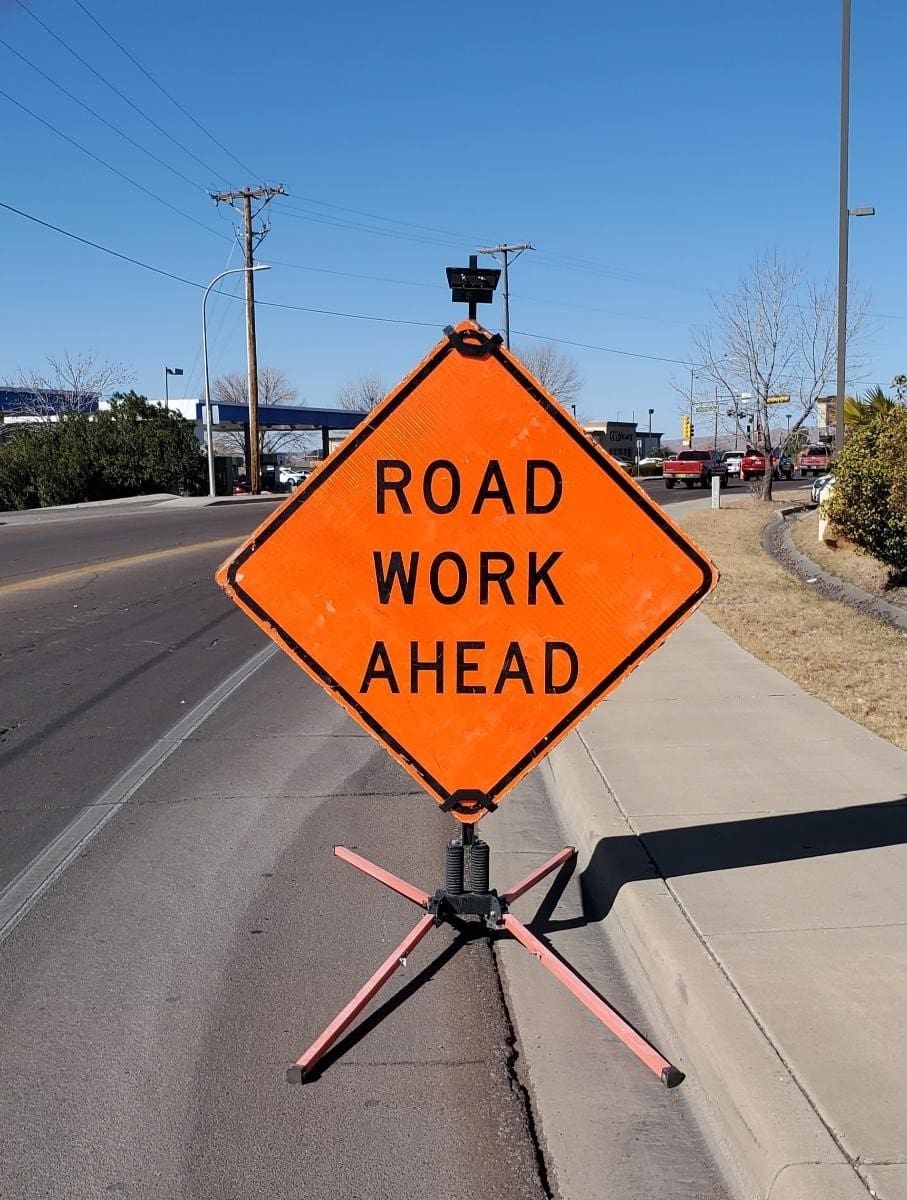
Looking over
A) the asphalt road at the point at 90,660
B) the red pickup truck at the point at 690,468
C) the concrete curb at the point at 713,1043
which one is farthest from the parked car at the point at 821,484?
the red pickup truck at the point at 690,468

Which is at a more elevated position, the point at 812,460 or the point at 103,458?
the point at 103,458

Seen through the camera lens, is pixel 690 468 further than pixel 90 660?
Yes

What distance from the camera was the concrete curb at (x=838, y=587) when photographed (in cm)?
1245

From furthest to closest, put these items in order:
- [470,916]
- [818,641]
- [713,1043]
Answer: [818,641]
[470,916]
[713,1043]

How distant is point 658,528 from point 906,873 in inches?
70.9

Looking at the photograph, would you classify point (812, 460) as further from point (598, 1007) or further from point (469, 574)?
point (598, 1007)

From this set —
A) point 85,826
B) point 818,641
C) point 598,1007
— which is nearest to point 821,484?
point 818,641

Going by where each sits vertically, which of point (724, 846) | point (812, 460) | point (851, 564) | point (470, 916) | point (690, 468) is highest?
point (812, 460)

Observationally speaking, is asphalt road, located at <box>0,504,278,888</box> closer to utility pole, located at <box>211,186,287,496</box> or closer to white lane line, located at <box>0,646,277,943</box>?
white lane line, located at <box>0,646,277,943</box>

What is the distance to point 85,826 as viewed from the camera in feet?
20.2

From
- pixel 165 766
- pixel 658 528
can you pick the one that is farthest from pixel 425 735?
pixel 165 766

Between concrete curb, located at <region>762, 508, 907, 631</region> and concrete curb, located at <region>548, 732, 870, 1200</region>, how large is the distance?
7608 millimetres

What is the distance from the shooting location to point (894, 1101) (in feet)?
10.4

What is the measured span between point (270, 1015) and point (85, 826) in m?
2.45
